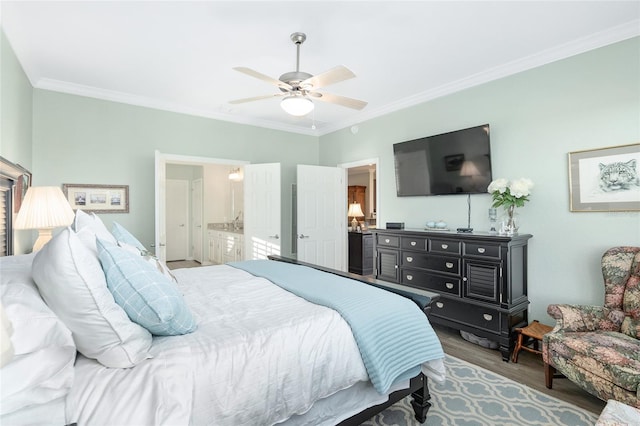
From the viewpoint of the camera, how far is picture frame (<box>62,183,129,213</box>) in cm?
371

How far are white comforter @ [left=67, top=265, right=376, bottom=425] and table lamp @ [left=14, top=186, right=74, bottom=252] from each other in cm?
167

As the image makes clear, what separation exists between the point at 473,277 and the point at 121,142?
4.38 metres

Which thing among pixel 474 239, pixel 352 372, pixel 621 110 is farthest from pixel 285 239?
pixel 621 110

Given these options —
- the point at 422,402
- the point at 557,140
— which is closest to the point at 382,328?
the point at 422,402

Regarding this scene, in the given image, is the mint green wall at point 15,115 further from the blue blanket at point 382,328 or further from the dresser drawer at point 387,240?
the dresser drawer at point 387,240

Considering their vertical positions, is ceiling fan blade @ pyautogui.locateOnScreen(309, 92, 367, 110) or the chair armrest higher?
ceiling fan blade @ pyautogui.locateOnScreen(309, 92, 367, 110)

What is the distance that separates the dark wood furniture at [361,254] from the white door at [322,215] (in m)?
1.03

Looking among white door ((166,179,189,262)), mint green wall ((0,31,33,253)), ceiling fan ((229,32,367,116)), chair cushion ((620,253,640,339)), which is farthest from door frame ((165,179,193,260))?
chair cushion ((620,253,640,339))

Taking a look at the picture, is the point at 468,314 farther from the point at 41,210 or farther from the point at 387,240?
the point at 41,210

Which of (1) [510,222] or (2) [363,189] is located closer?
(1) [510,222]

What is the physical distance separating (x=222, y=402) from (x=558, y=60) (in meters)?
3.77

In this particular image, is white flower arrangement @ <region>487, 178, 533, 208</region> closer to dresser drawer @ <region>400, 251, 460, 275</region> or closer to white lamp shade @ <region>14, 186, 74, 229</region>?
dresser drawer @ <region>400, 251, 460, 275</region>

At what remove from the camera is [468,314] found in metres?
3.13

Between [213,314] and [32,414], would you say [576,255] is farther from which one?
[32,414]
